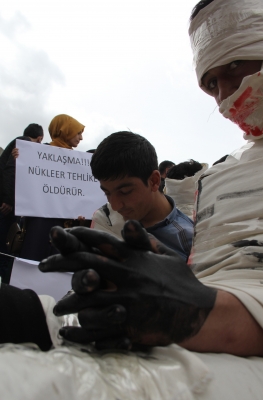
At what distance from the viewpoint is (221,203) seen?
131cm

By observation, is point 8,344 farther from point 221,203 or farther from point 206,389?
point 221,203

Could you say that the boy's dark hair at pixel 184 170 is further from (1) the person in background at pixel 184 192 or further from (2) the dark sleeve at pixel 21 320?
(2) the dark sleeve at pixel 21 320

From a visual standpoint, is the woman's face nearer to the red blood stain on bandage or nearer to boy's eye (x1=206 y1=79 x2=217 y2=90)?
boy's eye (x1=206 y1=79 x2=217 y2=90)

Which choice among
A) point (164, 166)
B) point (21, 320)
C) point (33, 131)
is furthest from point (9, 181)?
point (21, 320)

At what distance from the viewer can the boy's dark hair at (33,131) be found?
382 cm

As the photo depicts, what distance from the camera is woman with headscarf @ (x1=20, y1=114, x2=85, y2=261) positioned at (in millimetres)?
3100

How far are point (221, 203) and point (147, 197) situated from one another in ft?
2.76

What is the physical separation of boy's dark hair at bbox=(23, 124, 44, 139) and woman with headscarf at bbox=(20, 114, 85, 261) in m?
0.21

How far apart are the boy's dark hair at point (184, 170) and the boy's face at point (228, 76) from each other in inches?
83.3

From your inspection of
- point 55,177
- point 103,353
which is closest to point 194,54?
point 103,353

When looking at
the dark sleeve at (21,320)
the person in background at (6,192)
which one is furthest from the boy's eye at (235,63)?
the person in background at (6,192)

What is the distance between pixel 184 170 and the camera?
3.67m

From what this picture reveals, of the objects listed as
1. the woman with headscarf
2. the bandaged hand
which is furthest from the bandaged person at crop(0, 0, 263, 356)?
the woman with headscarf

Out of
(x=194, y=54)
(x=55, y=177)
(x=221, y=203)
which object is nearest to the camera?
→ (x=221, y=203)
